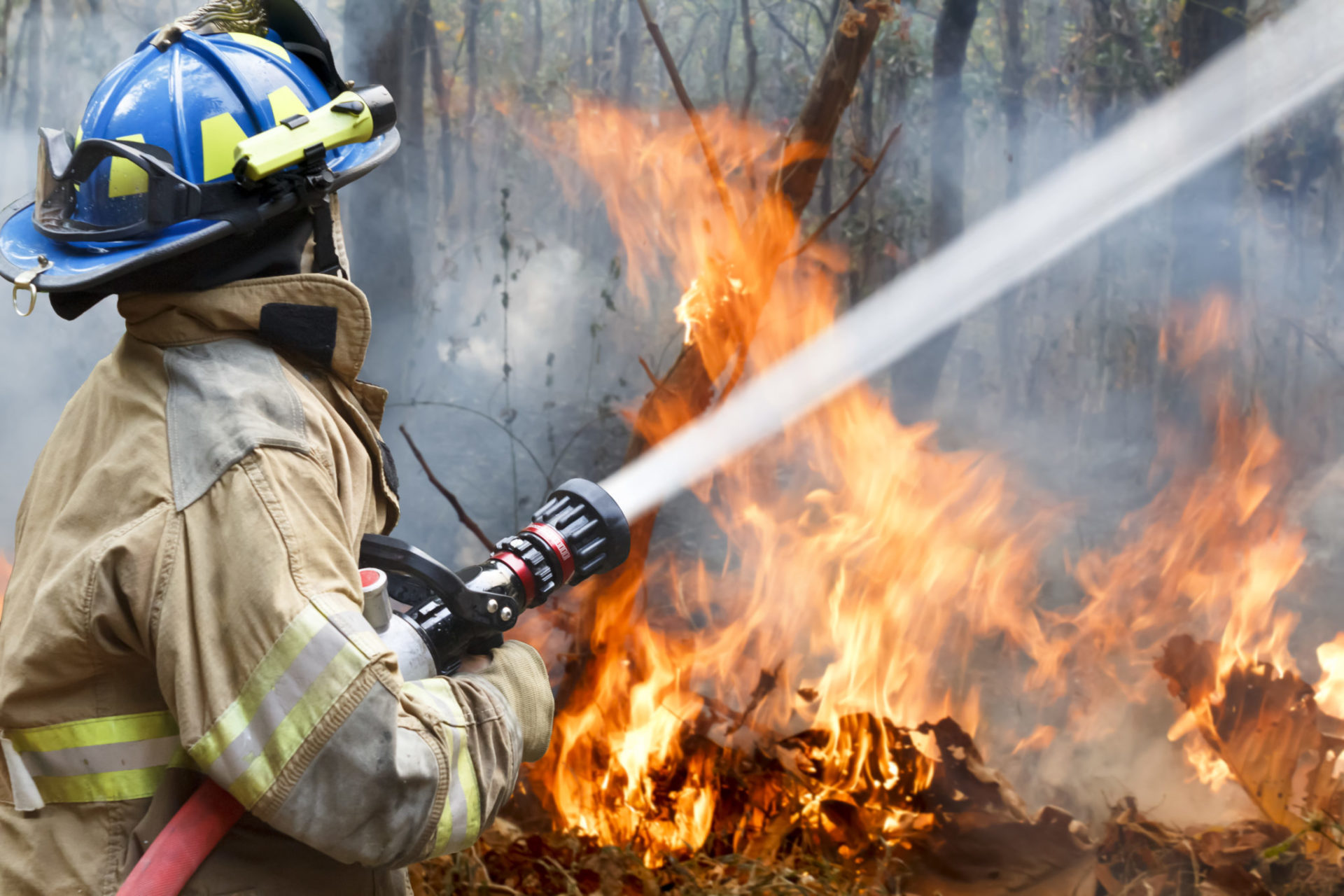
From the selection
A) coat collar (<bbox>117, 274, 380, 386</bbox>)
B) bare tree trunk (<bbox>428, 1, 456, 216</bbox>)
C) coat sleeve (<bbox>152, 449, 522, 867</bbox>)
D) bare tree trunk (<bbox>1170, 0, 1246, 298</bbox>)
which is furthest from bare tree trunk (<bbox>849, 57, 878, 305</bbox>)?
coat sleeve (<bbox>152, 449, 522, 867</bbox>)

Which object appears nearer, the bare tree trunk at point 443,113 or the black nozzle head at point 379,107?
the black nozzle head at point 379,107

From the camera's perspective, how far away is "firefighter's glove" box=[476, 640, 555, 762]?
1.75m

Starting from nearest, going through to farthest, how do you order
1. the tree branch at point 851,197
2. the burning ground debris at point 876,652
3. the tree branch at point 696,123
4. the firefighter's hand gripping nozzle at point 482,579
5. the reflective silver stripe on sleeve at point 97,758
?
the reflective silver stripe on sleeve at point 97,758, the firefighter's hand gripping nozzle at point 482,579, the burning ground debris at point 876,652, the tree branch at point 696,123, the tree branch at point 851,197

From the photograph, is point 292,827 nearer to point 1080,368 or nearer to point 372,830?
point 372,830

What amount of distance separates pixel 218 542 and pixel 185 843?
45 cm

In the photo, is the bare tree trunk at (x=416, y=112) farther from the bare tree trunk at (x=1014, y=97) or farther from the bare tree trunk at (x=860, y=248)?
the bare tree trunk at (x=1014, y=97)

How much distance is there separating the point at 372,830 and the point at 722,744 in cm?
291

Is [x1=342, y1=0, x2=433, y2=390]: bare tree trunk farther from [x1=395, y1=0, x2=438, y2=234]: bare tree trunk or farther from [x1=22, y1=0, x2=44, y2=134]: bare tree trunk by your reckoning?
[x1=22, y1=0, x2=44, y2=134]: bare tree trunk

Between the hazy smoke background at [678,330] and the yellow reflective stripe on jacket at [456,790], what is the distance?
3393 mm

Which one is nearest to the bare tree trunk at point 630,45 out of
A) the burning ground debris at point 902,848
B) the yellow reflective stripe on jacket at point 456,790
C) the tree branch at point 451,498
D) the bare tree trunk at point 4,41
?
the tree branch at point 451,498

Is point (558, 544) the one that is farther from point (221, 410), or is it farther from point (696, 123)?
point (696, 123)

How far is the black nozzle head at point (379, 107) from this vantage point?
5.68 ft

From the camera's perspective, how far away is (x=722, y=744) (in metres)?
4.19

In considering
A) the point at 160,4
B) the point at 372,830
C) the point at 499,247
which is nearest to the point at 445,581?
the point at 372,830
